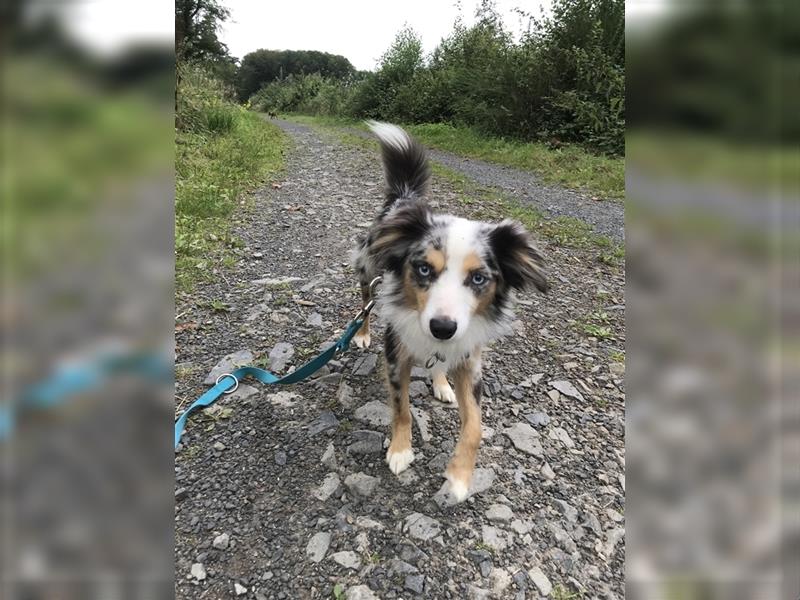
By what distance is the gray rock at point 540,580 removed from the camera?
219cm

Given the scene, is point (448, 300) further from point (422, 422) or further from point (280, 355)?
point (280, 355)

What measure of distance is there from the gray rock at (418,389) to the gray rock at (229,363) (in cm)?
127

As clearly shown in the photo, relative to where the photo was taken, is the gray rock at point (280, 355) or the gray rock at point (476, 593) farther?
the gray rock at point (280, 355)

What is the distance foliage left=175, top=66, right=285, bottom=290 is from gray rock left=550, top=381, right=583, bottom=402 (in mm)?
2925

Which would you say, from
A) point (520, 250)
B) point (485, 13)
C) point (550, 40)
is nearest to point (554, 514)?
point (520, 250)

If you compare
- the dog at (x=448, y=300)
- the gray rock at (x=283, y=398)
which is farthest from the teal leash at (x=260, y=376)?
the dog at (x=448, y=300)

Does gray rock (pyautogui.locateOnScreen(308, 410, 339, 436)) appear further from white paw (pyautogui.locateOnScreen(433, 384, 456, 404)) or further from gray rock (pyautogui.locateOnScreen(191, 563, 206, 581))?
gray rock (pyautogui.locateOnScreen(191, 563, 206, 581))

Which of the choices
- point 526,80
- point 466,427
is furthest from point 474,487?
point 526,80

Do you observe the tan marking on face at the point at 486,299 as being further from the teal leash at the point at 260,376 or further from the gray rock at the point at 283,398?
the gray rock at the point at 283,398

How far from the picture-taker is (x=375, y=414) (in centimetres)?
341

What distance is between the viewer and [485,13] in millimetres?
21906

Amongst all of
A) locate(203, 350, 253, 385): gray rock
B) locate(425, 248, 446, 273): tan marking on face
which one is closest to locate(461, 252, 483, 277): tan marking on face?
locate(425, 248, 446, 273): tan marking on face

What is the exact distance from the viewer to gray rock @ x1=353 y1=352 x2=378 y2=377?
385 cm
